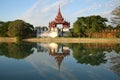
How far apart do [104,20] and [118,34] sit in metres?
8.02

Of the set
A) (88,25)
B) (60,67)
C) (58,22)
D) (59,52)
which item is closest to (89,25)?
(88,25)

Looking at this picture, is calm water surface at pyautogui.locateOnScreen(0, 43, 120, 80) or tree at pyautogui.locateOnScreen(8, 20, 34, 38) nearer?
calm water surface at pyautogui.locateOnScreen(0, 43, 120, 80)

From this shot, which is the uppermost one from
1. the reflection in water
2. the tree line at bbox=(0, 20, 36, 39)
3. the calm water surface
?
the tree line at bbox=(0, 20, 36, 39)

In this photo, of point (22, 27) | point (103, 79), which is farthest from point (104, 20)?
point (103, 79)

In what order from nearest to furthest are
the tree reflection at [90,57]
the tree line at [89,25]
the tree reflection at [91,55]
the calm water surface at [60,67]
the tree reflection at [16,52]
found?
the calm water surface at [60,67] → the tree reflection at [90,57] → the tree reflection at [91,55] → the tree reflection at [16,52] → the tree line at [89,25]

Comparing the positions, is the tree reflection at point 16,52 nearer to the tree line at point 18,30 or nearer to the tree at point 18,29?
the tree at point 18,29

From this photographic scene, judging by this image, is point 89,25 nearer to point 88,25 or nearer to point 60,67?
point 88,25

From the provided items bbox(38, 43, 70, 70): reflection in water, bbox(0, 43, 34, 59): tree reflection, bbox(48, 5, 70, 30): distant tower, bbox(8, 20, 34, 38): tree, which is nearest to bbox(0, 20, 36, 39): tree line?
bbox(8, 20, 34, 38): tree

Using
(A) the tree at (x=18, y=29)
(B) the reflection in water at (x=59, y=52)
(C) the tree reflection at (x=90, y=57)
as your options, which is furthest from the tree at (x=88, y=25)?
(C) the tree reflection at (x=90, y=57)

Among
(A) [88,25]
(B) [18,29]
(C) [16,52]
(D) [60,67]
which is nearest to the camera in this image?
(D) [60,67]

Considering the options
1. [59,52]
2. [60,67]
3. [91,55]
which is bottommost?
[59,52]

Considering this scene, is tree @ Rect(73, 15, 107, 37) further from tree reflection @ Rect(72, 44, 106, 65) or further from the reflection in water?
tree reflection @ Rect(72, 44, 106, 65)

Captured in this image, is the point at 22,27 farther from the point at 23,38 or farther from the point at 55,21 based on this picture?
the point at 55,21

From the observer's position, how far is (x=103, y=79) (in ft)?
34.0
